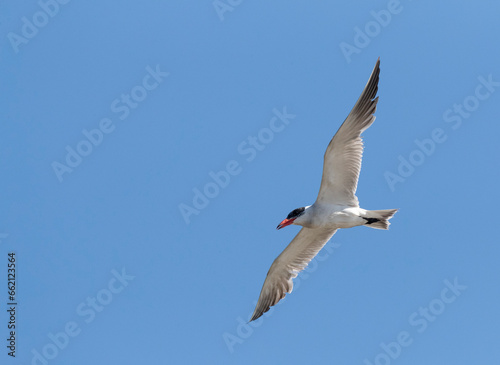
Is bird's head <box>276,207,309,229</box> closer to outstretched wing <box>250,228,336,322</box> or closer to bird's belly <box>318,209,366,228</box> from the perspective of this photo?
bird's belly <box>318,209,366,228</box>

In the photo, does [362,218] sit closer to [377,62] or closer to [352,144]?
[352,144]

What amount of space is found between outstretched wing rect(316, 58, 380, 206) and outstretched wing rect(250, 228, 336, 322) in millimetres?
1220

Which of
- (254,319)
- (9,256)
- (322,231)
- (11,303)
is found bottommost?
(254,319)

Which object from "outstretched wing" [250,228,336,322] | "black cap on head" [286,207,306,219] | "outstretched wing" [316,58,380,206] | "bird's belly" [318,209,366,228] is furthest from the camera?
"outstretched wing" [250,228,336,322]

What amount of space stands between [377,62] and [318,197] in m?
3.05

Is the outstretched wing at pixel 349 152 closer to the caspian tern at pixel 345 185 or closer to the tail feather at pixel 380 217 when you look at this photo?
the caspian tern at pixel 345 185

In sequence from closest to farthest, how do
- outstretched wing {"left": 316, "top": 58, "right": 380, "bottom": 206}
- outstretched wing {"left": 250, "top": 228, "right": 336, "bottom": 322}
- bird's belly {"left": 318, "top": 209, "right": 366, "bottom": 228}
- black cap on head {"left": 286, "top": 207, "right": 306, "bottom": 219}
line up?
1. outstretched wing {"left": 316, "top": 58, "right": 380, "bottom": 206}
2. bird's belly {"left": 318, "top": 209, "right": 366, "bottom": 228}
3. black cap on head {"left": 286, "top": 207, "right": 306, "bottom": 219}
4. outstretched wing {"left": 250, "top": 228, "right": 336, "bottom": 322}

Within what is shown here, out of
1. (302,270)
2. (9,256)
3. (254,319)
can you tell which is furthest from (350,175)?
(9,256)

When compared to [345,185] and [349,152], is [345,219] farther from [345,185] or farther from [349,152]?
[349,152]

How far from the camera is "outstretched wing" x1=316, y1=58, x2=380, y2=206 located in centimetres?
1355

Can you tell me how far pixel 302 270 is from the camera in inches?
607

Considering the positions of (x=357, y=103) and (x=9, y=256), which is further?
(x=9, y=256)

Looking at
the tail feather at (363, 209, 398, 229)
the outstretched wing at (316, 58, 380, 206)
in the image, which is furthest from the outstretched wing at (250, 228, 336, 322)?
the tail feather at (363, 209, 398, 229)

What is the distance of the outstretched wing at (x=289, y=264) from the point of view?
1505 cm
